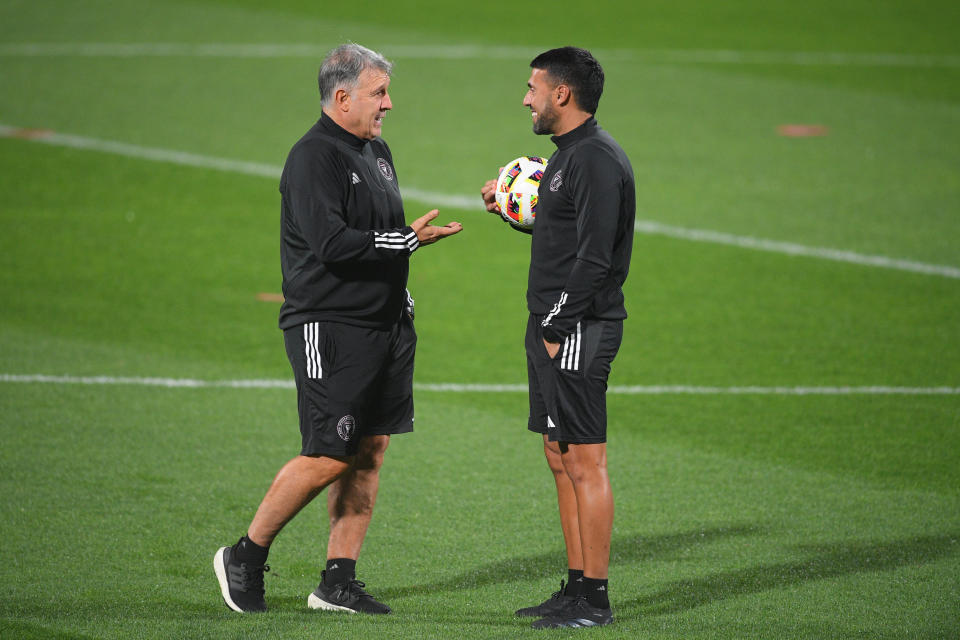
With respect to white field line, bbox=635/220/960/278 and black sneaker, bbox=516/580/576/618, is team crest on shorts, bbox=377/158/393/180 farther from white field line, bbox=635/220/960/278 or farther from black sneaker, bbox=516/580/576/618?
white field line, bbox=635/220/960/278

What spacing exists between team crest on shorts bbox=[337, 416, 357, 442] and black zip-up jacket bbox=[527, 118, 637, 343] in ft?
2.59

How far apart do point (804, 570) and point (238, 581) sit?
7.60 feet

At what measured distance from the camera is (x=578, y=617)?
4.70 metres

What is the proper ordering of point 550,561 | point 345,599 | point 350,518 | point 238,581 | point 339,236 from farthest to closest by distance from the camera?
point 550,561
point 350,518
point 345,599
point 238,581
point 339,236

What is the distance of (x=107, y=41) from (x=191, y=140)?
5260 millimetres

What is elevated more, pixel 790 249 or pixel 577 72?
pixel 577 72

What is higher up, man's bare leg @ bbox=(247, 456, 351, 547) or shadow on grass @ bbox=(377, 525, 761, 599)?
man's bare leg @ bbox=(247, 456, 351, 547)

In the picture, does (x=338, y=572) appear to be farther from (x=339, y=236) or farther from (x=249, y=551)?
(x=339, y=236)

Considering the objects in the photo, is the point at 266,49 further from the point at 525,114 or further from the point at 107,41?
the point at 525,114

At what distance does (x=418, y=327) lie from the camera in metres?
9.11

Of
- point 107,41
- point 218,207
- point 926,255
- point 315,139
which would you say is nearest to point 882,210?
point 926,255

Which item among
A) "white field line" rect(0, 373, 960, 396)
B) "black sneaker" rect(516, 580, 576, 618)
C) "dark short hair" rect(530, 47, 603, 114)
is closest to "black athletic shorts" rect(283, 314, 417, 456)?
"black sneaker" rect(516, 580, 576, 618)

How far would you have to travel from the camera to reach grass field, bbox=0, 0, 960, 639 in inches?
208

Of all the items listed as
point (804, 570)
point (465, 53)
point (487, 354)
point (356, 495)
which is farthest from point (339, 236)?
point (465, 53)
